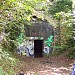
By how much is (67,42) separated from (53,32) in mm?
2015

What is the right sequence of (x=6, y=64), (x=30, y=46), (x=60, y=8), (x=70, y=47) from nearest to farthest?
(x=6, y=64)
(x=70, y=47)
(x=60, y=8)
(x=30, y=46)

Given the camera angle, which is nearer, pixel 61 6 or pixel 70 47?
pixel 70 47

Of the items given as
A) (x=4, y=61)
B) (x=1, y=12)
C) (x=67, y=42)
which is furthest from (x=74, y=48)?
(x=1, y=12)

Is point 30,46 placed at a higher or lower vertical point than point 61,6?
lower

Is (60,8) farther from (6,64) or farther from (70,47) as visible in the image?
(6,64)

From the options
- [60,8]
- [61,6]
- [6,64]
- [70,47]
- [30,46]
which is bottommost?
[30,46]

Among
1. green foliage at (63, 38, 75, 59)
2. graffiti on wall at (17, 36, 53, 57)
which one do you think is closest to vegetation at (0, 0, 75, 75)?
green foliage at (63, 38, 75, 59)

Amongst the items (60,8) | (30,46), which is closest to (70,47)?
(60,8)

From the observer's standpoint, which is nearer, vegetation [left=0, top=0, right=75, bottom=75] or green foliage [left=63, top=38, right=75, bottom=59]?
vegetation [left=0, top=0, right=75, bottom=75]

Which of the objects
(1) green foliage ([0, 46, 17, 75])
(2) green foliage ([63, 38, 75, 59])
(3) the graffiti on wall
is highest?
(1) green foliage ([0, 46, 17, 75])

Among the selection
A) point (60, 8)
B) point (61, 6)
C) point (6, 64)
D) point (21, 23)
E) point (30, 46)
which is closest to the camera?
point (6, 64)

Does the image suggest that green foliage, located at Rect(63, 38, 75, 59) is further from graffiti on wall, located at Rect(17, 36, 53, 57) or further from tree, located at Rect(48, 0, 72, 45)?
graffiti on wall, located at Rect(17, 36, 53, 57)

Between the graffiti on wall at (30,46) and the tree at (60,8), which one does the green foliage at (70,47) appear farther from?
the graffiti on wall at (30,46)

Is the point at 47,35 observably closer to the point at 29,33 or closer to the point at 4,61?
the point at 29,33
